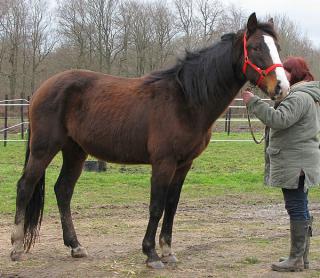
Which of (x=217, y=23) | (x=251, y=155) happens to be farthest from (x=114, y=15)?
(x=251, y=155)

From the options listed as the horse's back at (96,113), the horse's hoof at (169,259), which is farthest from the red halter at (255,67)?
the horse's hoof at (169,259)

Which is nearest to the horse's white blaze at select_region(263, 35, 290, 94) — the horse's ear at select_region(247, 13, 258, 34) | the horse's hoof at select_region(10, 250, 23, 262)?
the horse's ear at select_region(247, 13, 258, 34)

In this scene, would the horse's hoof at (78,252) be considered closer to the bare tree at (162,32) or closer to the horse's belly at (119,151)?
the horse's belly at (119,151)

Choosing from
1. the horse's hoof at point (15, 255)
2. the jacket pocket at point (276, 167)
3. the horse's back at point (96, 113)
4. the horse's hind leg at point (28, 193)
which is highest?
the horse's back at point (96, 113)

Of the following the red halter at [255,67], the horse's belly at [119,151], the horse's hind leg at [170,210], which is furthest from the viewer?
the horse's hind leg at [170,210]

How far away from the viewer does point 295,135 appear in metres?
4.28

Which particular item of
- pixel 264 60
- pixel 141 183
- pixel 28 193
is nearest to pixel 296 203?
pixel 264 60

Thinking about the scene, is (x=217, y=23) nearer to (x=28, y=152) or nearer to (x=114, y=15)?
(x=114, y=15)

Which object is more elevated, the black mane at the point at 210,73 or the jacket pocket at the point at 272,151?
the black mane at the point at 210,73

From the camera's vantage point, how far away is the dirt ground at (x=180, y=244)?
4.46m

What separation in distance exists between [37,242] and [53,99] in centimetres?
161

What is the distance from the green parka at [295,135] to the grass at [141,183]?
3.79m

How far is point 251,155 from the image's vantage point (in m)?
14.0

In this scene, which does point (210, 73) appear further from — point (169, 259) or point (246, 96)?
point (169, 259)
